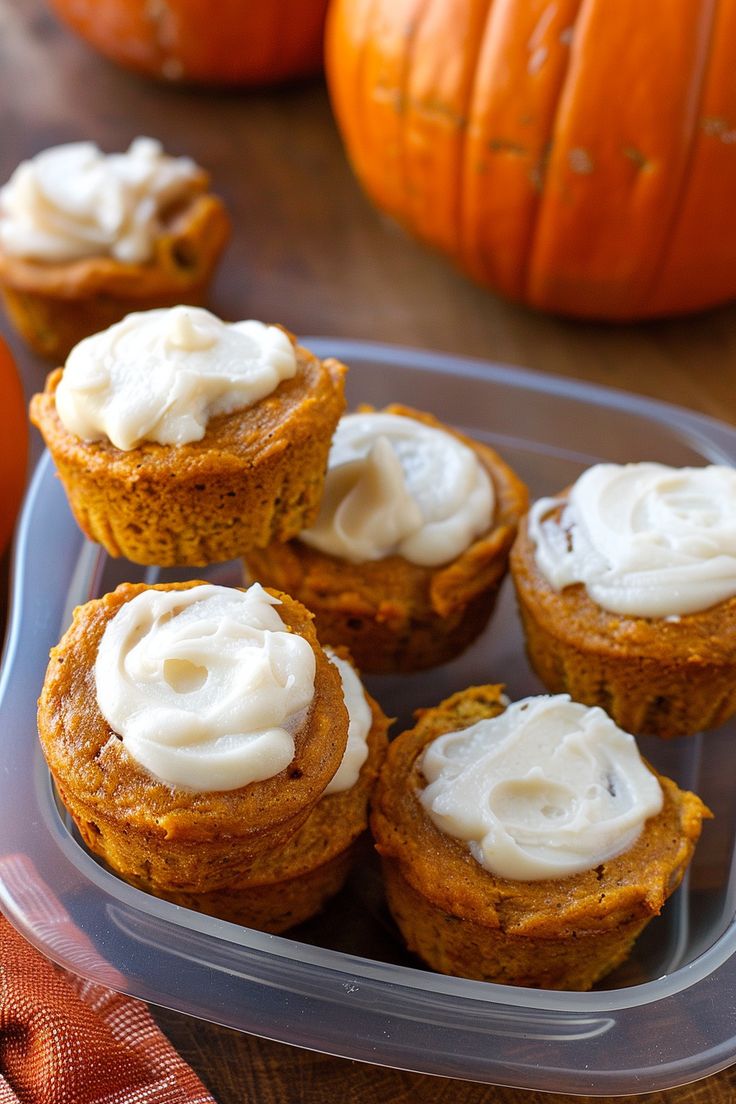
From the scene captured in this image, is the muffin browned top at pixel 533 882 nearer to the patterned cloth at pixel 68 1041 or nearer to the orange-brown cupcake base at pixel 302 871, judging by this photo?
the orange-brown cupcake base at pixel 302 871

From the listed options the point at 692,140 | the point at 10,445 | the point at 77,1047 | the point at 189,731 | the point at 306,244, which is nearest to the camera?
the point at 189,731

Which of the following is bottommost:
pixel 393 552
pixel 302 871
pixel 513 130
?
pixel 302 871

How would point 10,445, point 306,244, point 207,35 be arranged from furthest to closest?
point 207,35 → point 306,244 → point 10,445

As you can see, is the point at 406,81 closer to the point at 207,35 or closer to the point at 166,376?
the point at 207,35

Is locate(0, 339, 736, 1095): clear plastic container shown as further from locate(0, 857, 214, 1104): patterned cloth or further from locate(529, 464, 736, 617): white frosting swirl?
locate(529, 464, 736, 617): white frosting swirl

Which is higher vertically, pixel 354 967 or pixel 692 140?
pixel 692 140

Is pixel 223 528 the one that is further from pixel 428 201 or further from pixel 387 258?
pixel 387 258

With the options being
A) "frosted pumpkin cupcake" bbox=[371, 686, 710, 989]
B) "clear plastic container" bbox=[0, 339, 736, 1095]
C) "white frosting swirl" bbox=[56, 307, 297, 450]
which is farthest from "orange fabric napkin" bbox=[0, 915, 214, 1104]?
"white frosting swirl" bbox=[56, 307, 297, 450]

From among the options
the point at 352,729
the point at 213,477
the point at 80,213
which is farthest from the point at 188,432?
the point at 80,213
